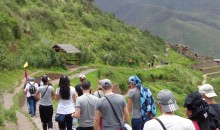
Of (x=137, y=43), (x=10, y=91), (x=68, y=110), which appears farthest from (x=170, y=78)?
(x=68, y=110)

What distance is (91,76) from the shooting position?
38594mm

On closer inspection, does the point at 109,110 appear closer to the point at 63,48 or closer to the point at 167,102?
the point at 167,102

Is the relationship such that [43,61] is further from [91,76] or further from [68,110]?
[68,110]

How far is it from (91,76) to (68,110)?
28461 mm

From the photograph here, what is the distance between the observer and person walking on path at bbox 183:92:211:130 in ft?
20.6

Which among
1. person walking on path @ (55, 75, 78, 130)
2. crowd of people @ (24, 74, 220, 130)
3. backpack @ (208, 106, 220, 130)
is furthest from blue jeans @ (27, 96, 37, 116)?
backpack @ (208, 106, 220, 130)

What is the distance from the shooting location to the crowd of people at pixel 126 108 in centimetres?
603

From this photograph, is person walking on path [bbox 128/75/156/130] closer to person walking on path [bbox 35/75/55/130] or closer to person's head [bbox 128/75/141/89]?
person's head [bbox 128/75/141/89]

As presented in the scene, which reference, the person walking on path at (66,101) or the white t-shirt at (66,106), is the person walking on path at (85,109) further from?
the white t-shirt at (66,106)

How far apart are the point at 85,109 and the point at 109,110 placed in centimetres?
104

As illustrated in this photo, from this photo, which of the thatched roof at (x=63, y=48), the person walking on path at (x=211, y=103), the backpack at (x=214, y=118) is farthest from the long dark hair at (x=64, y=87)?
the thatched roof at (x=63, y=48)

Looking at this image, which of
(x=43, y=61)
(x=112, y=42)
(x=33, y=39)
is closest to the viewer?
(x=43, y=61)

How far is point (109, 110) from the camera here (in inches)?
318

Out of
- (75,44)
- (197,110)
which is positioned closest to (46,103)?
(197,110)
